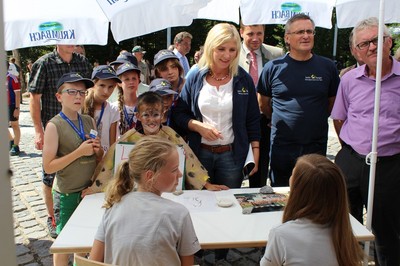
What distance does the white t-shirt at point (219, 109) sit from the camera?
3.27m

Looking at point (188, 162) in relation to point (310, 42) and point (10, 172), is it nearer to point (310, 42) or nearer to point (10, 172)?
point (310, 42)

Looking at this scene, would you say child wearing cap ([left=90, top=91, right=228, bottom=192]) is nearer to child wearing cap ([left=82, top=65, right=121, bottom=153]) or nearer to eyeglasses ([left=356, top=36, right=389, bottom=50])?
child wearing cap ([left=82, top=65, right=121, bottom=153])

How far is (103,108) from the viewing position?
351 centimetres

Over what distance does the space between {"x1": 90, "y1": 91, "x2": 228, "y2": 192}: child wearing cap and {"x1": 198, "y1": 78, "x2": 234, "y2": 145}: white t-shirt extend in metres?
0.28

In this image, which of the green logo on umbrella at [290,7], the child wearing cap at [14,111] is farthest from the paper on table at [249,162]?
the child wearing cap at [14,111]

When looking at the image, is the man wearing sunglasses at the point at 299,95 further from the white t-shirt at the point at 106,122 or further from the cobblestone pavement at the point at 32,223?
the white t-shirt at the point at 106,122

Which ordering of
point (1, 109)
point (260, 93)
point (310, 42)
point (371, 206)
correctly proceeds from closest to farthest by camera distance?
point (1, 109) → point (371, 206) → point (310, 42) → point (260, 93)

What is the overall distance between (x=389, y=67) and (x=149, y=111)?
1770mm

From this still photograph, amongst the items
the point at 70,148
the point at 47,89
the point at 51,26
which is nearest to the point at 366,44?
the point at 70,148

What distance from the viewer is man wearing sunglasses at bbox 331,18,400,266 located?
9.22 ft

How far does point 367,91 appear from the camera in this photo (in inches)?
114

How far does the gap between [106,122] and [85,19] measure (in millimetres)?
869

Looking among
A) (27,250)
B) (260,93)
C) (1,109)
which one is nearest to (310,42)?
(260,93)

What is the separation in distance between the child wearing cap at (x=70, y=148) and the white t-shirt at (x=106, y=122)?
0.32 m
